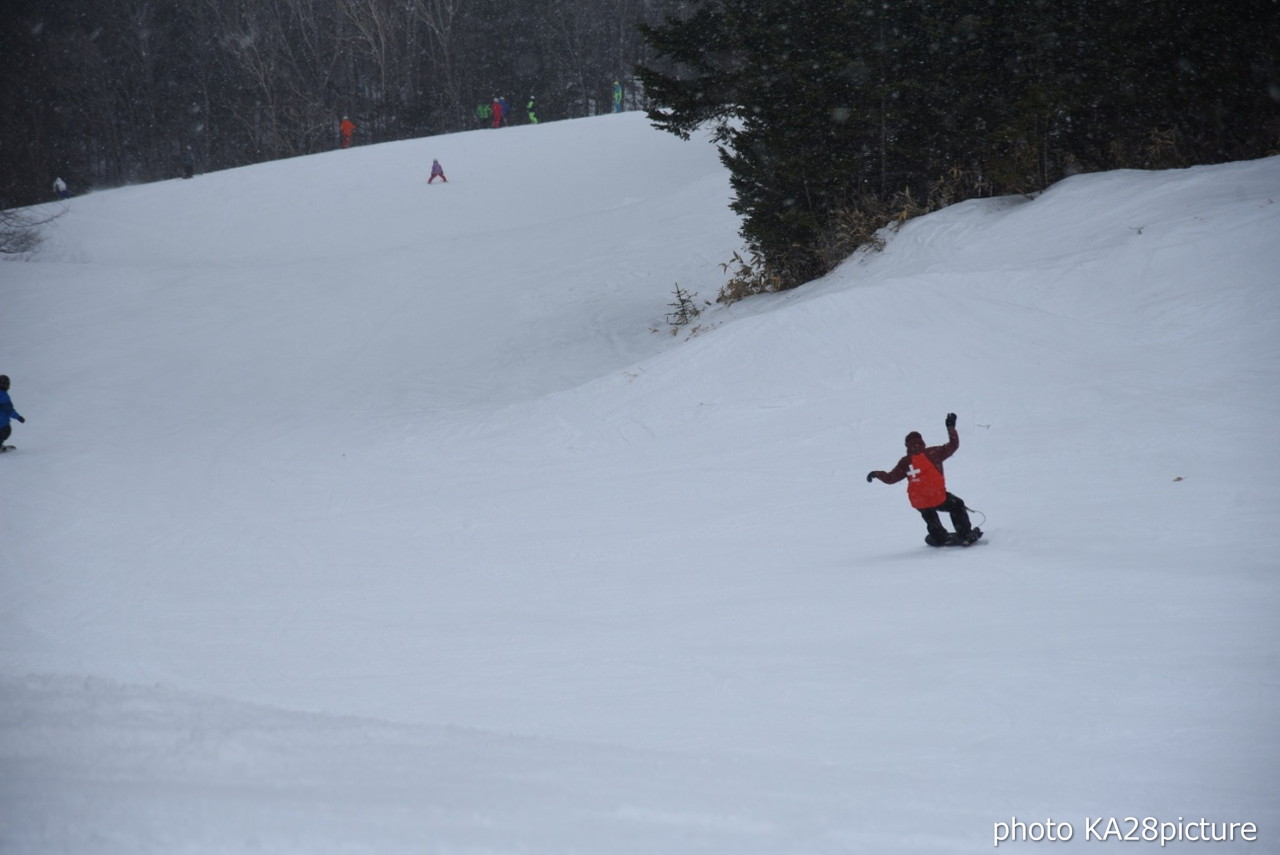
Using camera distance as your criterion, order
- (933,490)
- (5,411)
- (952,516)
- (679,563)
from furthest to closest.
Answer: (5,411)
(679,563)
(952,516)
(933,490)

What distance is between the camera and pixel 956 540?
7766mm

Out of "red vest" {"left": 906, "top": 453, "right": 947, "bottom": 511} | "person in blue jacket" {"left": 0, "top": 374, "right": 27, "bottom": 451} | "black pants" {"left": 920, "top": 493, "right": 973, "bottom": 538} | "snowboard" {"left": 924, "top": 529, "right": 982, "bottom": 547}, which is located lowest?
"snowboard" {"left": 924, "top": 529, "right": 982, "bottom": 547}

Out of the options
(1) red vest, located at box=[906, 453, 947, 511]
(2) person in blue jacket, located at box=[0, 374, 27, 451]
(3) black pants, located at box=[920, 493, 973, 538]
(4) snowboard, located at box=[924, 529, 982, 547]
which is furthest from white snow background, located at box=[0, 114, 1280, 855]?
(2) person in blue jacket, located at box=[0, 374, 27, 451]

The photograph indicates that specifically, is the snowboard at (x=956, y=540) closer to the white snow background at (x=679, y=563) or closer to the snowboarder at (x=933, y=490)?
the snowboarder at (x=933, y=490)

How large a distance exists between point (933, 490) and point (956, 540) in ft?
1.60

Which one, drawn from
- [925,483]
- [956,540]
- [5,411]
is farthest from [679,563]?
[5,411]

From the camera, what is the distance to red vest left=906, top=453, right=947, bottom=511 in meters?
7.68

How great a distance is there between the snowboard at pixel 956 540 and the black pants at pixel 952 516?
0.04m

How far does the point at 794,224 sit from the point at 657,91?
154 inches

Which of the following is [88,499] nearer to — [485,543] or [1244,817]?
[485,543]

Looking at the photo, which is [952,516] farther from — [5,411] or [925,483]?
[5,411]

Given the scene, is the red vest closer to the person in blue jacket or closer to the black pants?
the black pants

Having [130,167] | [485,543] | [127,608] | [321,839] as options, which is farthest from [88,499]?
[130,167]

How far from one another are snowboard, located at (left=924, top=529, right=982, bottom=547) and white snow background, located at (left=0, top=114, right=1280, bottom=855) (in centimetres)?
24
